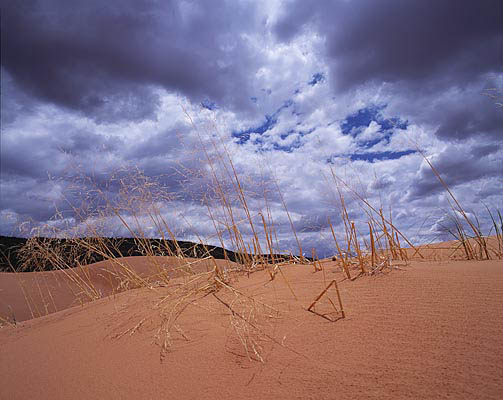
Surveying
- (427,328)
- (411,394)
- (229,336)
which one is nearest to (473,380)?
(411,394)

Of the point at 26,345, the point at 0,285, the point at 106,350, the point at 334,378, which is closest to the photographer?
the point at 334,378

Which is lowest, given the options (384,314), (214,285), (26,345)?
(26,345)

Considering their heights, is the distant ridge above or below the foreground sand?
above

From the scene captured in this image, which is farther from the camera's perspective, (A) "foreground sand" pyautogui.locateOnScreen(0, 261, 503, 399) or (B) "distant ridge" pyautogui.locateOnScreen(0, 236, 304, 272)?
(B) "distant ridge" pyautogui.locateOnScreen(0, 236, 304, 272)

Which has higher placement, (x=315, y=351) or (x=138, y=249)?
(x=138, y=249)

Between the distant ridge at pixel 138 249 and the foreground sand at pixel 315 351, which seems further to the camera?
the distant ridge at pixel 138 249

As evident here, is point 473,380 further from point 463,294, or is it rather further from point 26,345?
point 26,345

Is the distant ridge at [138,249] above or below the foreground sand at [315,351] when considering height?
above

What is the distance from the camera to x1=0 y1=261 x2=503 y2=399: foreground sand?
41.1 inches

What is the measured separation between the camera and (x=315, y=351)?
4.19 feet

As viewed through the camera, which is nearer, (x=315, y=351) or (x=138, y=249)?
(x=315, y=351)

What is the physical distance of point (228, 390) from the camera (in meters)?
1.18

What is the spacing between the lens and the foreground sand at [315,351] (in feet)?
3.43

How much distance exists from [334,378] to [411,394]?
0.76 feet
